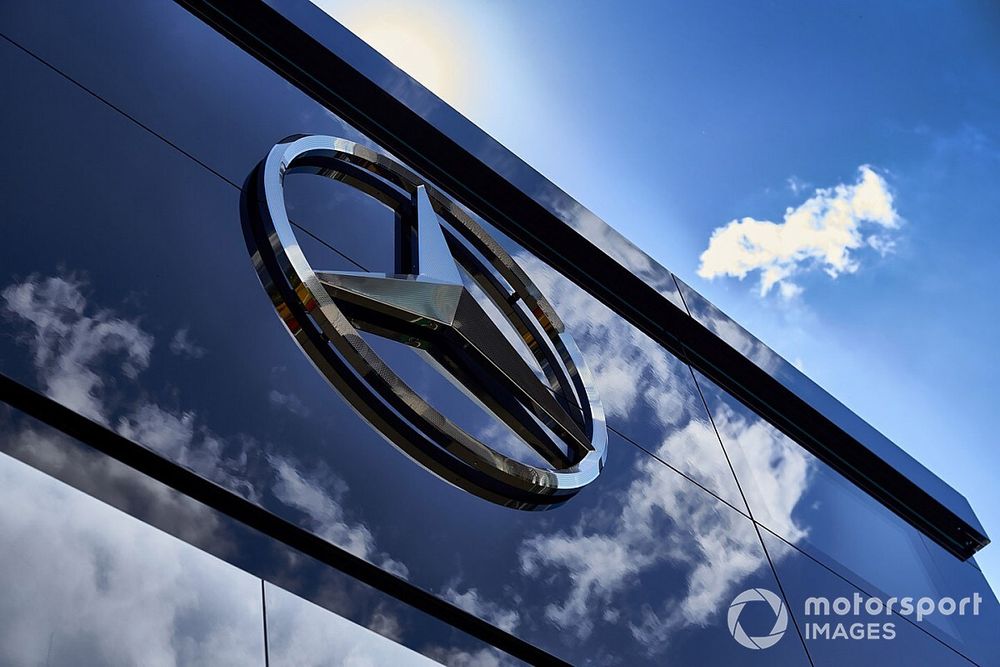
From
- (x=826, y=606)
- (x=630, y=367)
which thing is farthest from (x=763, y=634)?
(x=630, y=367)

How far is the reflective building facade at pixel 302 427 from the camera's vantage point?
2.76m

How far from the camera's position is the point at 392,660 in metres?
3.11

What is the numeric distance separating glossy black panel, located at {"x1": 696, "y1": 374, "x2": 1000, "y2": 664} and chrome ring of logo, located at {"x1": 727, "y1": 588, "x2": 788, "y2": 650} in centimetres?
79

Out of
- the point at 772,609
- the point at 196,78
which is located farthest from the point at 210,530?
the point at 772,609

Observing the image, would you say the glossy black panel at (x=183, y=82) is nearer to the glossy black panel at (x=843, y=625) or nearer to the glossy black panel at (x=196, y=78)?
the glossy black panel at (x=196, y=78)

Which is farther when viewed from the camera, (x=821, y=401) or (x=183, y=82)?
(x=821, y=401)

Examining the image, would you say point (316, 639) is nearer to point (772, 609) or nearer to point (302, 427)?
point (302, 427)

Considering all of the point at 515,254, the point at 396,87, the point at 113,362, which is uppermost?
the point at 396,87

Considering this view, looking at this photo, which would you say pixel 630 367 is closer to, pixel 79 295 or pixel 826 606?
pixel 826 606

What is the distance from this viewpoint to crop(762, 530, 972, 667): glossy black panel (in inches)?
227

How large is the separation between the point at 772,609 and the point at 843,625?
88cm

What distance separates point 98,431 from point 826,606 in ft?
16.3

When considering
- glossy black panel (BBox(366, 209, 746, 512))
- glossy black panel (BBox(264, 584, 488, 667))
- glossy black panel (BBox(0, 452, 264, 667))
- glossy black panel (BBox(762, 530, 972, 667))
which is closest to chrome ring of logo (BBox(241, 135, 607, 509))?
glossy black panel (BBox(366, 209, 746, 512))

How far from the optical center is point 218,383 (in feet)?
11.3
